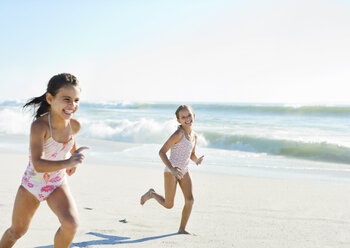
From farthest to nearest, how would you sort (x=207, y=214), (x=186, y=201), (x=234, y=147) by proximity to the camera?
(x=234, y=147), (x=207, y=214), (x=186, y=201)

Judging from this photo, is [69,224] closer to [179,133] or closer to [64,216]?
[64,216]

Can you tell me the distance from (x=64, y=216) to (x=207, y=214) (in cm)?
281

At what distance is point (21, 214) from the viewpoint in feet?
9.53

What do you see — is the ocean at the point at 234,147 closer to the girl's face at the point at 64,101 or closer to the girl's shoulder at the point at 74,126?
the girl's shoulder at the point at 74,126

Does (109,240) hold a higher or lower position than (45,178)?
lower

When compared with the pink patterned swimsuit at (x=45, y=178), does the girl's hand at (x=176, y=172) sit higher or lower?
lower

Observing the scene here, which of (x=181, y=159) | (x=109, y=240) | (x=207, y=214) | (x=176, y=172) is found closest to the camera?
(x=109, y=240)

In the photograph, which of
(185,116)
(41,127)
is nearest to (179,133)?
(185,116)

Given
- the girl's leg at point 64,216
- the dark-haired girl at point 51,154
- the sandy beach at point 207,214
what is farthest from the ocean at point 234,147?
the girl's leg at point 64,216

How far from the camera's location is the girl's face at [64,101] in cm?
287

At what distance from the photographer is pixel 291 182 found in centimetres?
762

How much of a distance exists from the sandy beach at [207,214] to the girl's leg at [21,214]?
2.86ft

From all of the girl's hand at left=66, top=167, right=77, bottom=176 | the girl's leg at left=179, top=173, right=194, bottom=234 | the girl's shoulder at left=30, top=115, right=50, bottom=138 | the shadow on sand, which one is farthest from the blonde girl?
the girl's shoulder at left=30, top=115, right=50, bottom=138

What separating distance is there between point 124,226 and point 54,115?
2027 mm
